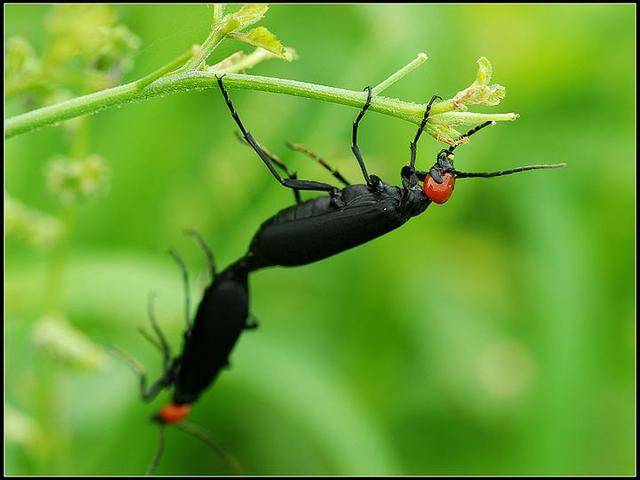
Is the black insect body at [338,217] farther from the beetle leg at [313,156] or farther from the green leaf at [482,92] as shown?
the green leaf at [482,92]

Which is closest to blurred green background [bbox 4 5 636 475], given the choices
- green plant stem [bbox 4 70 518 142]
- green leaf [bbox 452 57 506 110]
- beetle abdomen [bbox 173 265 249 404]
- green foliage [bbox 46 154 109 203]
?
beetle abdomen [bbox 173 265 249 404]

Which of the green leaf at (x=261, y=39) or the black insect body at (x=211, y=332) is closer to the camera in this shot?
the green leaf at (x=261, y=39)

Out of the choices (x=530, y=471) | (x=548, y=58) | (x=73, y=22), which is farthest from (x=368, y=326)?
(x=73, y=22)

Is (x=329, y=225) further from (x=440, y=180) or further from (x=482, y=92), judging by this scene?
(x=482, y=92)

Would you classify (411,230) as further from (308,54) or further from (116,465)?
(116,465)

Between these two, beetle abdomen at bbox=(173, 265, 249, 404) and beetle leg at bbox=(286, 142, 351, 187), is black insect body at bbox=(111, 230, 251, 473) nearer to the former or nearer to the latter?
beetle abdomen at bbox=(173, 265, 249, 404)

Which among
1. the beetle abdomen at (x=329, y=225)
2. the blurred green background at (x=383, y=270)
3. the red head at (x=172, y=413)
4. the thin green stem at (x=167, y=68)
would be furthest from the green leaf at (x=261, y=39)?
the blurred green background at (x=383, y=270)

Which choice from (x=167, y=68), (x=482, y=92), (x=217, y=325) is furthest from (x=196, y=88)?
(x=217, y=325)
